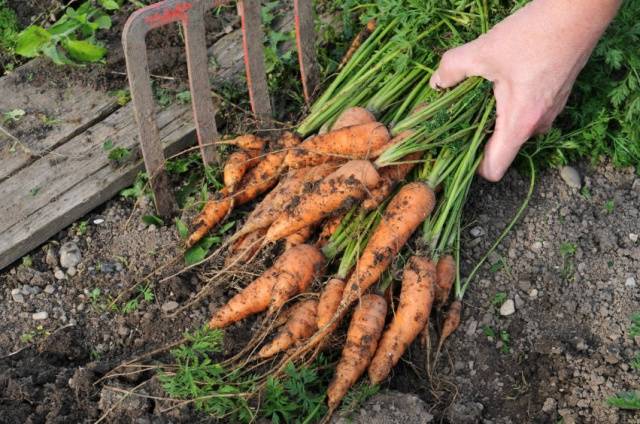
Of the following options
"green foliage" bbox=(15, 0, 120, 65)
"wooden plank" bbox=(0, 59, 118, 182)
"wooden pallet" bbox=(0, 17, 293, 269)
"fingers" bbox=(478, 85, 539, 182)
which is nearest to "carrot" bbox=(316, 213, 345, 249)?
"fingers" bbox=(478, 85, 539, 182)

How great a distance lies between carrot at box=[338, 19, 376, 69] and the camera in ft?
12.1

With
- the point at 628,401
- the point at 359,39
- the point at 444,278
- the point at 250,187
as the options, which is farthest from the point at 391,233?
the point at 359,39

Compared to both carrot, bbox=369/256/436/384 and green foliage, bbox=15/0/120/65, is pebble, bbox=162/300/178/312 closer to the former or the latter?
carrot, bbox=369/256/436/384

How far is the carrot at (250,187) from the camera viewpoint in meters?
3.27

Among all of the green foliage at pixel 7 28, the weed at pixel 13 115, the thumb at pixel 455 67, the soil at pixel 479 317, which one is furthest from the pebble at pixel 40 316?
the thumb at pixel 455 67

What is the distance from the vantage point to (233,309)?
2.99 meters

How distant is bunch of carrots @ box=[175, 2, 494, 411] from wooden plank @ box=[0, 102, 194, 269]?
1.35 ft

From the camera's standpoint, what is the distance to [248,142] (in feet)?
11.2

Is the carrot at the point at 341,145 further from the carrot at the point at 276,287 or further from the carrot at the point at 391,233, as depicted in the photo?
the carrot at the point at 276,287

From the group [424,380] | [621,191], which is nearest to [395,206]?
[424,380]

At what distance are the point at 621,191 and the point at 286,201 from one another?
1.44m

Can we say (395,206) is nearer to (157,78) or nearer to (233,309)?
(233,309)

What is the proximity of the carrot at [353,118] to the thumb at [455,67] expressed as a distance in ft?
0.97

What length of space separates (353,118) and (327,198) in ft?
1.47
